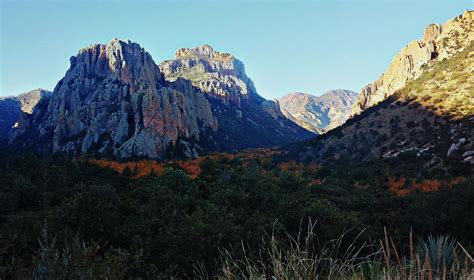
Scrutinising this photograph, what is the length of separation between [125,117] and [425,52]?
80.9m

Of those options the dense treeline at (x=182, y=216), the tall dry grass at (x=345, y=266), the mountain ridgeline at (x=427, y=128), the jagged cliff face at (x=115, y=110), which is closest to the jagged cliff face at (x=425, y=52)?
the mountain ridgeline at (x=427, y=128)

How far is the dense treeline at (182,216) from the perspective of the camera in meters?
15.7

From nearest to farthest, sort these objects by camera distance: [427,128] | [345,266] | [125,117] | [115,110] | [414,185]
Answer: [345,266], [414,185], [427,128], [125,117], [115,110]

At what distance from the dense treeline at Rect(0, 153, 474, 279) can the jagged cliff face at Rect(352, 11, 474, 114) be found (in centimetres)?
5268

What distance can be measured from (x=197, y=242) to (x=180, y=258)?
1142mm

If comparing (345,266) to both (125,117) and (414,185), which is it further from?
(125,117)

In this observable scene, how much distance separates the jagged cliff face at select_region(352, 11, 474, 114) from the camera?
76.8 metres

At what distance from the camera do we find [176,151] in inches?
3290

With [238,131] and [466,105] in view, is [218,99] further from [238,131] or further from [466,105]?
[466,105]

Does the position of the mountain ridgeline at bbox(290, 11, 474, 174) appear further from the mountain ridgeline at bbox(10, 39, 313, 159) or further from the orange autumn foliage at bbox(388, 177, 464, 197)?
the mountain ridgeline at bbox(10, 39, 313, 159)

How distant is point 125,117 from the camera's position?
83.9 m

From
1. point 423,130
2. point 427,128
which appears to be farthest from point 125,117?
point 427,128

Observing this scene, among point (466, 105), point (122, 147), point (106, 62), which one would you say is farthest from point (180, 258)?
point (106, 62)

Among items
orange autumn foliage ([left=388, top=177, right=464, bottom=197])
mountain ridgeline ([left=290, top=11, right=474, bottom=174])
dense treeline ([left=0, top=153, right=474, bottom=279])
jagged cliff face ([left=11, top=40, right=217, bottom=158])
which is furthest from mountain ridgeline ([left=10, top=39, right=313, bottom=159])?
orange autumn foliage ([left=388, top=177, right=464, bottom=197])
